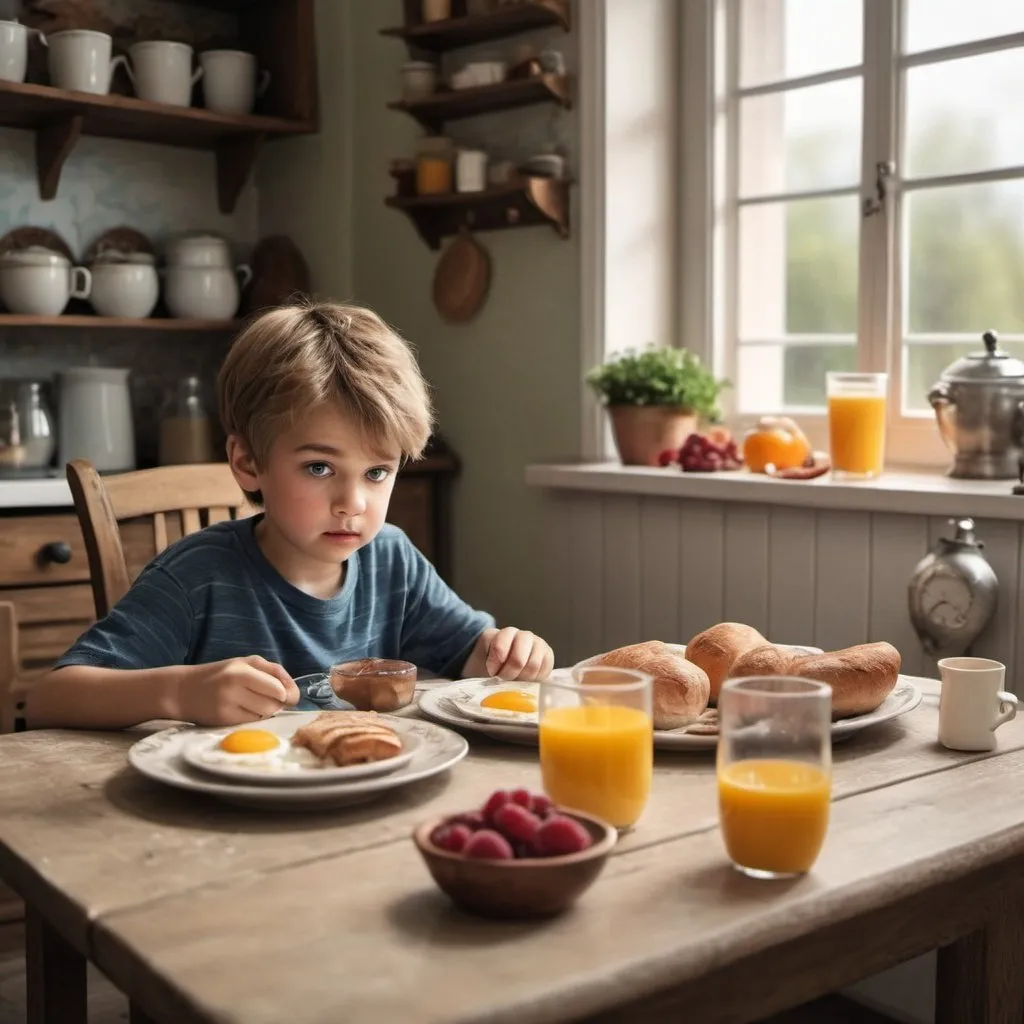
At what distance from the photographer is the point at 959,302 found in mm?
2520

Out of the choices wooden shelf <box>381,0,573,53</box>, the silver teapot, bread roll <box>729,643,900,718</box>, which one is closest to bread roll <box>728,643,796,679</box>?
bread roll <box>729,643,900,718</box>

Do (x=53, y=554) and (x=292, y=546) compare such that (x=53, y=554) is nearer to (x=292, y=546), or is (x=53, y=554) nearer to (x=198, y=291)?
(x=198, y=291)

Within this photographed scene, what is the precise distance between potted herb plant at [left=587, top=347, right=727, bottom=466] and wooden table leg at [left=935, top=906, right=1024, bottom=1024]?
61.0 inches

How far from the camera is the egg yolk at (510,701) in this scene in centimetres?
134

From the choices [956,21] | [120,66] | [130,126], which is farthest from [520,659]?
[120,66]

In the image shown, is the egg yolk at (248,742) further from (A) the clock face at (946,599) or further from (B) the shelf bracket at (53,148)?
(B) the shelf bracket at (53,148)

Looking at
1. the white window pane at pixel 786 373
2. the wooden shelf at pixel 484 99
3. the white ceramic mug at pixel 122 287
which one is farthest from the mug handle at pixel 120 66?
the white window pane at pixel 786 373

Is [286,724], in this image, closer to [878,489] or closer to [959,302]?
[878,489]

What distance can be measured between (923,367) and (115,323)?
1.81m

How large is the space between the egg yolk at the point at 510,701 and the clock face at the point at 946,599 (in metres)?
0.95

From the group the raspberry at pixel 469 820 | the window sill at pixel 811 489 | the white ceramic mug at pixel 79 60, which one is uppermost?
the white ceramic mug at pixel 79 60

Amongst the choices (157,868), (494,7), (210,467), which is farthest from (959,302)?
(157,868)

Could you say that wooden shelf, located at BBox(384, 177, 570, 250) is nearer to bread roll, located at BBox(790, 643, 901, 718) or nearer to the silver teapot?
the silver teapot

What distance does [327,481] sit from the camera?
1513mm
